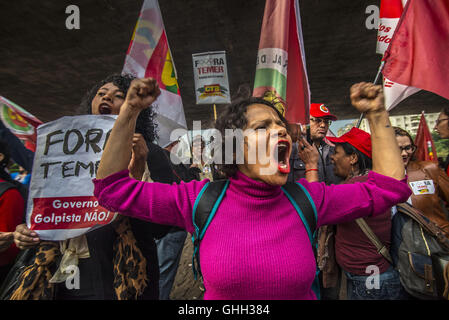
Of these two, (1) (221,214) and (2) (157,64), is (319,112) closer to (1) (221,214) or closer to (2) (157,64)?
(2) (157,64)

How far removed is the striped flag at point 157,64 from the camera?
257 centimetres

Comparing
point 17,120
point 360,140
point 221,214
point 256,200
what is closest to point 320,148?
point 360,140

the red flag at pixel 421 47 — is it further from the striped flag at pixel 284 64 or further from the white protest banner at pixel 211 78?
the white protest banner at pixel 211 78

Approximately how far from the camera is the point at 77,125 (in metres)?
1.43

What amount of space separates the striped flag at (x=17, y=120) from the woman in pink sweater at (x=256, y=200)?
64.4 inches

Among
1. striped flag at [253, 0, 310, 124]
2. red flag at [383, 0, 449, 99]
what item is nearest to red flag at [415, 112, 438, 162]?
red flag at [383, 0, 449, 99]

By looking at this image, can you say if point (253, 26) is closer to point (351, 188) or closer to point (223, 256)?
point (351, 188)

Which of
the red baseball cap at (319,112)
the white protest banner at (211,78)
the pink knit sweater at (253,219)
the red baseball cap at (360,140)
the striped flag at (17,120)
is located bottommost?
the pink knit sweater at (253,219)

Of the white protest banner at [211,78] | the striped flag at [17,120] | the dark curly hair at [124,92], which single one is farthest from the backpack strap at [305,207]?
the white protest banner at [211,78]

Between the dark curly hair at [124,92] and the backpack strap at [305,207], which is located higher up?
the dark curly hair at [124,92]

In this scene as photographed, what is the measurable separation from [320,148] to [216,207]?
101 inches

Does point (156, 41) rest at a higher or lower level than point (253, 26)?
lower
